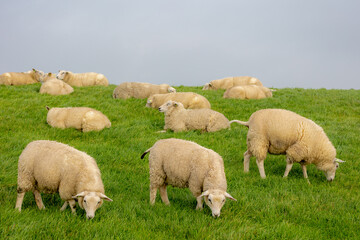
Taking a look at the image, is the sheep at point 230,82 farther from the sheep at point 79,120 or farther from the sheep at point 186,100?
the sheep at point 79,120

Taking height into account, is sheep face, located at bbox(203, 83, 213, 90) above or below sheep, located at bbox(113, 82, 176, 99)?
below

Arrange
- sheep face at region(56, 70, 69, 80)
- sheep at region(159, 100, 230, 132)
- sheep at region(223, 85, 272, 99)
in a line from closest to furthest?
sheep at region(159, 100, 230, 132), sheep at region(223, 85, 272, 99), sheep face at region(56, 70, 69, 80)

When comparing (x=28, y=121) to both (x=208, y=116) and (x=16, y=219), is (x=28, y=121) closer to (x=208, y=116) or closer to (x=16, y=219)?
(x=208, y=116)

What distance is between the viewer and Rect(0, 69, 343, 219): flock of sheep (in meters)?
5.17

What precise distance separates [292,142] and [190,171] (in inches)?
133

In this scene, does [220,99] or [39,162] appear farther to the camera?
[220,99]

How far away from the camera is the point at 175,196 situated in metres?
6.42

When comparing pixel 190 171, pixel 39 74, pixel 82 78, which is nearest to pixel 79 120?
pixel 190 171

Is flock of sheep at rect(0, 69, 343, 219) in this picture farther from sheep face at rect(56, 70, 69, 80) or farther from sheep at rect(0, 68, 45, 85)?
sheep at rect(0, 68, 45, 85)

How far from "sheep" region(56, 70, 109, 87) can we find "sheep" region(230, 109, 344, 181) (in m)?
17.0

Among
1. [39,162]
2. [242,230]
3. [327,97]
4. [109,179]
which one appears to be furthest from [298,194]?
[327,97]

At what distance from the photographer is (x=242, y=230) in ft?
15.4

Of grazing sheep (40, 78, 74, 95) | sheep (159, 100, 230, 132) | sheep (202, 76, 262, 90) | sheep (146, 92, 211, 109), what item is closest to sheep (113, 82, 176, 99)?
sheep (146, 92, 211, 109)

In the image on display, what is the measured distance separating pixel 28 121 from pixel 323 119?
12.3 m
